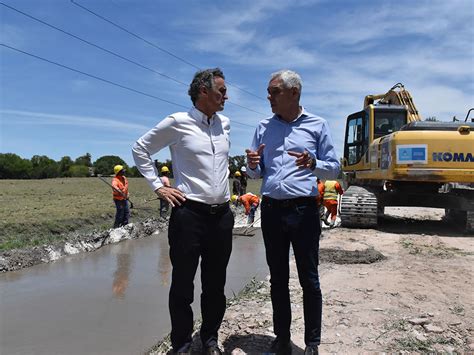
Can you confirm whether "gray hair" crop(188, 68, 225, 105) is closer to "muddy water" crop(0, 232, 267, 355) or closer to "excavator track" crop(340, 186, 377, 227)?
"muddy water" crop(0, 232, 267, 355)

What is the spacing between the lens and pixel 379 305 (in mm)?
4625

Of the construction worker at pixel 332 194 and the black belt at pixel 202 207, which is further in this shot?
the construction worker at pixel 332 194

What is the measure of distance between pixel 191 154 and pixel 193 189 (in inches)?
9.4

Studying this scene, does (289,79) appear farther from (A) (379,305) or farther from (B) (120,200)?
(B) (120,200)

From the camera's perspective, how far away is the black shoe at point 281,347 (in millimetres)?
3371

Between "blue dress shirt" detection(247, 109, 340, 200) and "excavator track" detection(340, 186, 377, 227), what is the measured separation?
7743 millimetres

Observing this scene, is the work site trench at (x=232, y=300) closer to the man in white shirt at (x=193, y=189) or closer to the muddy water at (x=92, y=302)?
the muddy water at (x=92, y=302)

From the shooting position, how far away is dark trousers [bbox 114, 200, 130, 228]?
11.3 meters

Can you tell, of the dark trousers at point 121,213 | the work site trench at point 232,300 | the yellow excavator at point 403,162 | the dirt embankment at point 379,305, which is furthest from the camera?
the dark trousers at point 121,213

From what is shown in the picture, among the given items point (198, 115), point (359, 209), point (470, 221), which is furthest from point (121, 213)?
point (198, 115)

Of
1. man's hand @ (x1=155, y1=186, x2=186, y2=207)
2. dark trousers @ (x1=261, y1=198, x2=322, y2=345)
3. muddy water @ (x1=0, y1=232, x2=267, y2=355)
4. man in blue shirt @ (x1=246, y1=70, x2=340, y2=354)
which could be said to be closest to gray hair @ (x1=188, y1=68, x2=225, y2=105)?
man in blue shirt @ (x1=246, y1=70, x2=340, y2=354)

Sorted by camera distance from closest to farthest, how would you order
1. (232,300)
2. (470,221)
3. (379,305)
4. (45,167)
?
(379,305) → (232,300) → (470,221) → (45,167)

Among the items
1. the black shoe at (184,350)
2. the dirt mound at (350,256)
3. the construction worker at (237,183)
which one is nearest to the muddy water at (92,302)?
the black shoe at (184,350)

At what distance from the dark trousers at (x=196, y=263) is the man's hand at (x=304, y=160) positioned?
0.62 m
